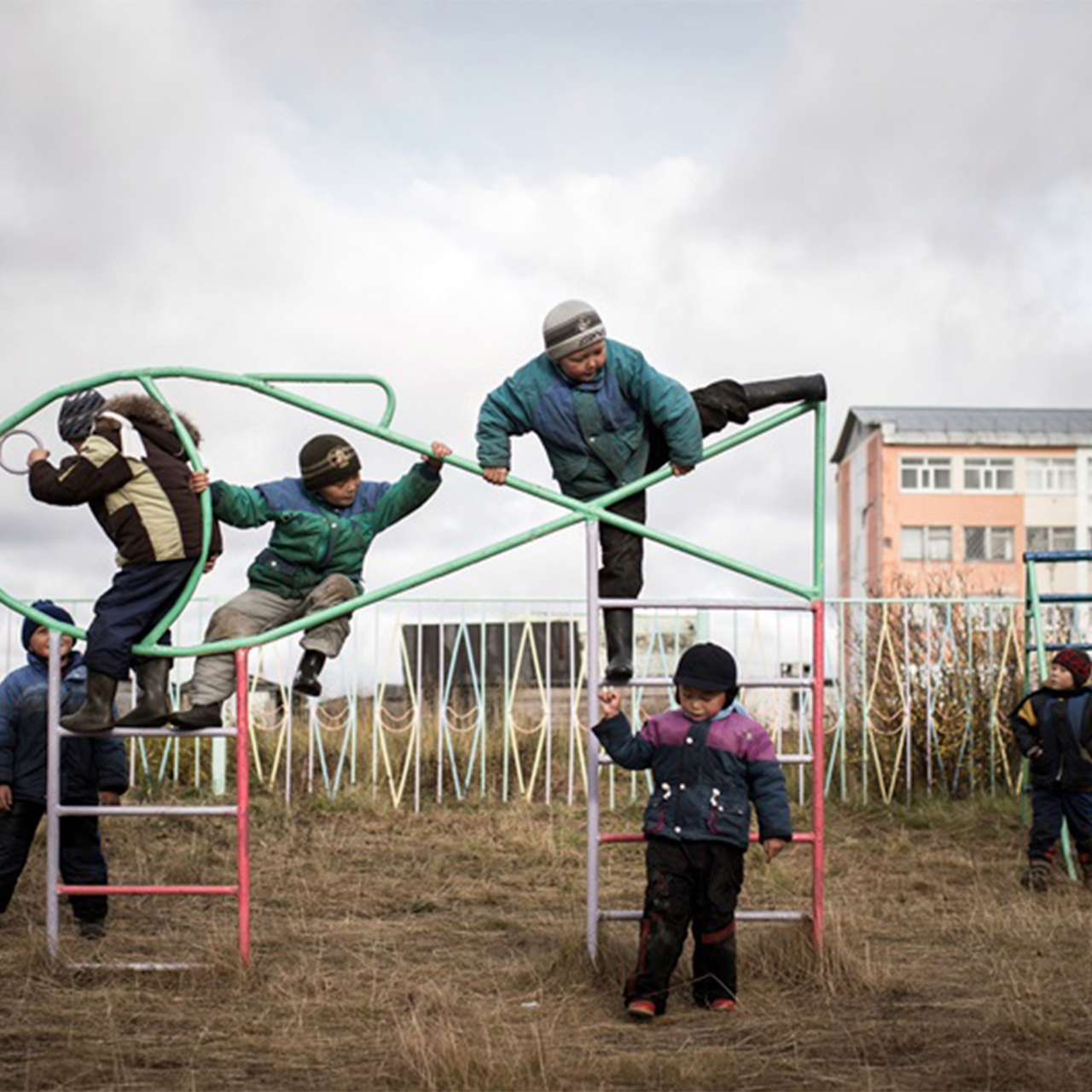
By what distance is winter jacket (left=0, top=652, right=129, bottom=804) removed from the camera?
Result: 7043mm

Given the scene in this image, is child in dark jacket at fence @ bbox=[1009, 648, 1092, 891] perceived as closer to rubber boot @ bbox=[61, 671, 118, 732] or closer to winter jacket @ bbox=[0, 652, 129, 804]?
winter jacket @ bbox=[0, 652, 129, 804]

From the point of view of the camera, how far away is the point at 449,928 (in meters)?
7.54

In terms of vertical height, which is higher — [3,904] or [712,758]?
[712,758]

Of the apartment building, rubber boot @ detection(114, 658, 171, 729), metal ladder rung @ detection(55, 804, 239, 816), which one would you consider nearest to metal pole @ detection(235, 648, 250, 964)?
metal ladder rung @ detection(55, 804, 239, 816)

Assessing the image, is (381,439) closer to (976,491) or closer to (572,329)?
(572,329)

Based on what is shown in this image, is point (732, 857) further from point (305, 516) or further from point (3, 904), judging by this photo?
point (3, 904)

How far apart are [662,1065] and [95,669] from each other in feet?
8.59

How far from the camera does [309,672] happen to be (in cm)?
595

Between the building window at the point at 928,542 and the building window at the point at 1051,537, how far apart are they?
2390 millimetres

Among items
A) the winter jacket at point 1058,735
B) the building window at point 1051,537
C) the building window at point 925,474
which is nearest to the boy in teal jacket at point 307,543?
the winter jacket at point 1058,735

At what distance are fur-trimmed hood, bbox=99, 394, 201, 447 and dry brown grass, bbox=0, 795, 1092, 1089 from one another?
2022 mm

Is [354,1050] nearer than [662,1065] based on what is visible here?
No

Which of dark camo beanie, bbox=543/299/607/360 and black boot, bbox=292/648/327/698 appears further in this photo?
black boot, bbox=292/648/327/698

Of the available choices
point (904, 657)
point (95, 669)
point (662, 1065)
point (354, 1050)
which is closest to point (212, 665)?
point (95, 669)
